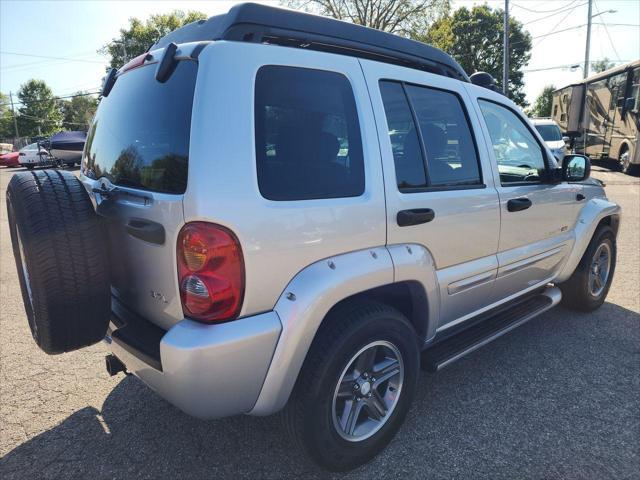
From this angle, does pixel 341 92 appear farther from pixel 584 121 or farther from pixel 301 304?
pixel 584 121

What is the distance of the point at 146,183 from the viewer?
1998 millimetres

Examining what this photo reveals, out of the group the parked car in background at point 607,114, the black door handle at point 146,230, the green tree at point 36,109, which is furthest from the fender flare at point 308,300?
the green tree at point 36,109

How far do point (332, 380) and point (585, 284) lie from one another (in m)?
3.03

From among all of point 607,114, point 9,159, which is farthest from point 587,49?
point 9,159

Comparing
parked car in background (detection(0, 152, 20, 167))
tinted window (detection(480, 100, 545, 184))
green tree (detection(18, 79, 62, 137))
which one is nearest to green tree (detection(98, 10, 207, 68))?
parked car in background (detection(0, 152, 20, 167))

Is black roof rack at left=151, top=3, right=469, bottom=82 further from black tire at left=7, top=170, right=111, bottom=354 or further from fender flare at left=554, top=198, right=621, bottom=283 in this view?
fender flare at left=554, top=198, right=621, bottom=283

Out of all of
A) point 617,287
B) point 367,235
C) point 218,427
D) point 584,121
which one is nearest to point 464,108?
point 367,235

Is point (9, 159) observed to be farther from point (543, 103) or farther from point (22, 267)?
point (543, 103)

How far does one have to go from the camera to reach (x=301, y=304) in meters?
1.85

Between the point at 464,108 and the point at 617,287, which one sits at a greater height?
the point at 464,108

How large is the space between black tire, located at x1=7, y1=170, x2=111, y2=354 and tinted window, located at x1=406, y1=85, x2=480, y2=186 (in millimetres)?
1743

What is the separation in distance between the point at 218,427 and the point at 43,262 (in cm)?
134

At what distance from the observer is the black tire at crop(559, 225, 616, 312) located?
13.0ft

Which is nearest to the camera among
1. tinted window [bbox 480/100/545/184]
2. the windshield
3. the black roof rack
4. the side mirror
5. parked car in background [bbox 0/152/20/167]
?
the black roof rack
